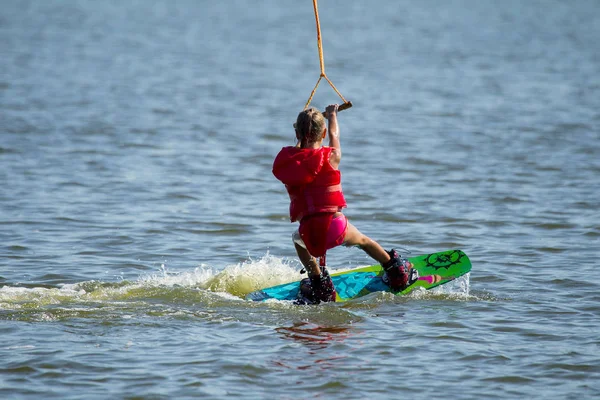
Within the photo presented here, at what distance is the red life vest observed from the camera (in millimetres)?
6934

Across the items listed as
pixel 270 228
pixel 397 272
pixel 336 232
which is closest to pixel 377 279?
pixel 397 272

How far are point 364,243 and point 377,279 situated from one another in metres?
0.61

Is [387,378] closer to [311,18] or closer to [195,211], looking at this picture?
[195,211]

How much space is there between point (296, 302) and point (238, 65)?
2237 centimetres

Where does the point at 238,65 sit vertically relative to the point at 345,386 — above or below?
above

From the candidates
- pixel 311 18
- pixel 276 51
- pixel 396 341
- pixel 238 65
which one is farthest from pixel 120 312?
pixel 311 18

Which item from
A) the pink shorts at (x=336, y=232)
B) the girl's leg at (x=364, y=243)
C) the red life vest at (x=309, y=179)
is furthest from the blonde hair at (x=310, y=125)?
the girl's leg at (x=364, y=243)

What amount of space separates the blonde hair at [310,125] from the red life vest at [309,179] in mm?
112

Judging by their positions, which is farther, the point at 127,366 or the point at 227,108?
the point at 227,108

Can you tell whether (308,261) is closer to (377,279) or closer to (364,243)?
(364,243)

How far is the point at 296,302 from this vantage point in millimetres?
7367

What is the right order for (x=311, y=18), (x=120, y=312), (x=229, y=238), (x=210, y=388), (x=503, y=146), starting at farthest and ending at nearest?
(x=311, y=18) < (x=503, y=146) < (x=229, y=238) < (x=120, y=312) < (x=210, y=388)

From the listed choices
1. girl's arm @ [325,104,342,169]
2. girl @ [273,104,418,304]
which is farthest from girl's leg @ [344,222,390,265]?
girl's arm @ [325,104,342,169]

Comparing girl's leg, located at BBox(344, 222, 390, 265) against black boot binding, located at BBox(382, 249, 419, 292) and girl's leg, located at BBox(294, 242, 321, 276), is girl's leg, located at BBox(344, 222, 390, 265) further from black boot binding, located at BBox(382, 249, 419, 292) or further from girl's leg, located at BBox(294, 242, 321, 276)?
girl's leg, located at BBox(294, 242, 321, 276)
